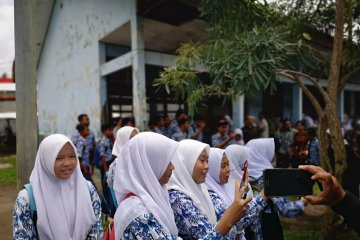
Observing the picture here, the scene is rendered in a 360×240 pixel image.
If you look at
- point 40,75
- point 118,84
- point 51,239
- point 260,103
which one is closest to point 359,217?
point 51,239

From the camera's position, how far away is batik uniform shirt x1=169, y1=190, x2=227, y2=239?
205 centimetres

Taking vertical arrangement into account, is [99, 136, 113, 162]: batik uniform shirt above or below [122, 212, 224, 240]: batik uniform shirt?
below

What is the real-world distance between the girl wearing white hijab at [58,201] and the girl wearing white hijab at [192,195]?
620 millimetres

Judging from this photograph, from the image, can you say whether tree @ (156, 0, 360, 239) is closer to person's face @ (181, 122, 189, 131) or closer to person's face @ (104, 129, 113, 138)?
person's face @ (104, 129, 113, 138)

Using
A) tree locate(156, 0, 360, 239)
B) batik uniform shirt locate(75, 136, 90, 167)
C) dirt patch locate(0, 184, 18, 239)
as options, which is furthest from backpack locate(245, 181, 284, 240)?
batik uniform shirt locate(75, 136, 90, 167)

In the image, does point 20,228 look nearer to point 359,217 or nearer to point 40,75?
point 359,217

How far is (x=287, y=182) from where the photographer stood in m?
1.67

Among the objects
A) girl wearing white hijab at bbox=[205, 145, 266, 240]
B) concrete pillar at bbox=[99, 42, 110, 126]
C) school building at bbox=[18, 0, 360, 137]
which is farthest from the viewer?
concrete pillar at bbox=[99, 42, 110, 126]

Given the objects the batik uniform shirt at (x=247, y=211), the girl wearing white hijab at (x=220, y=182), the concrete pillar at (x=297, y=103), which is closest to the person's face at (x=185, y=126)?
the girl wearing white hijab at (x=220, y=182)

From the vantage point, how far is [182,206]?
6.97ft

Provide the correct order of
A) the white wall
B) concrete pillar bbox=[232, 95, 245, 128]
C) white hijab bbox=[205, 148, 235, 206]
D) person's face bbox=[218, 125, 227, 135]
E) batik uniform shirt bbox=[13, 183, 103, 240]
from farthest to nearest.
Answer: concrete pillar bbox=[232, 95, 245, 128], the white wall, person's face bbox=[218, 125, 227, 135], white hijab bbox=[205, 148, 235, 206], batik uniform shirt bbox=[13, 183, 103, 240]

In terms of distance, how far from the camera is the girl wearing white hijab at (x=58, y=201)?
2.21m

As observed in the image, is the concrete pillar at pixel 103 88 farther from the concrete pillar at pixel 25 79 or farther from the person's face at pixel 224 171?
the person's face at pixel 224 171

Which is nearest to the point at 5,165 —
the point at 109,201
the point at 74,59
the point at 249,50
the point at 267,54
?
the point at 74,59
